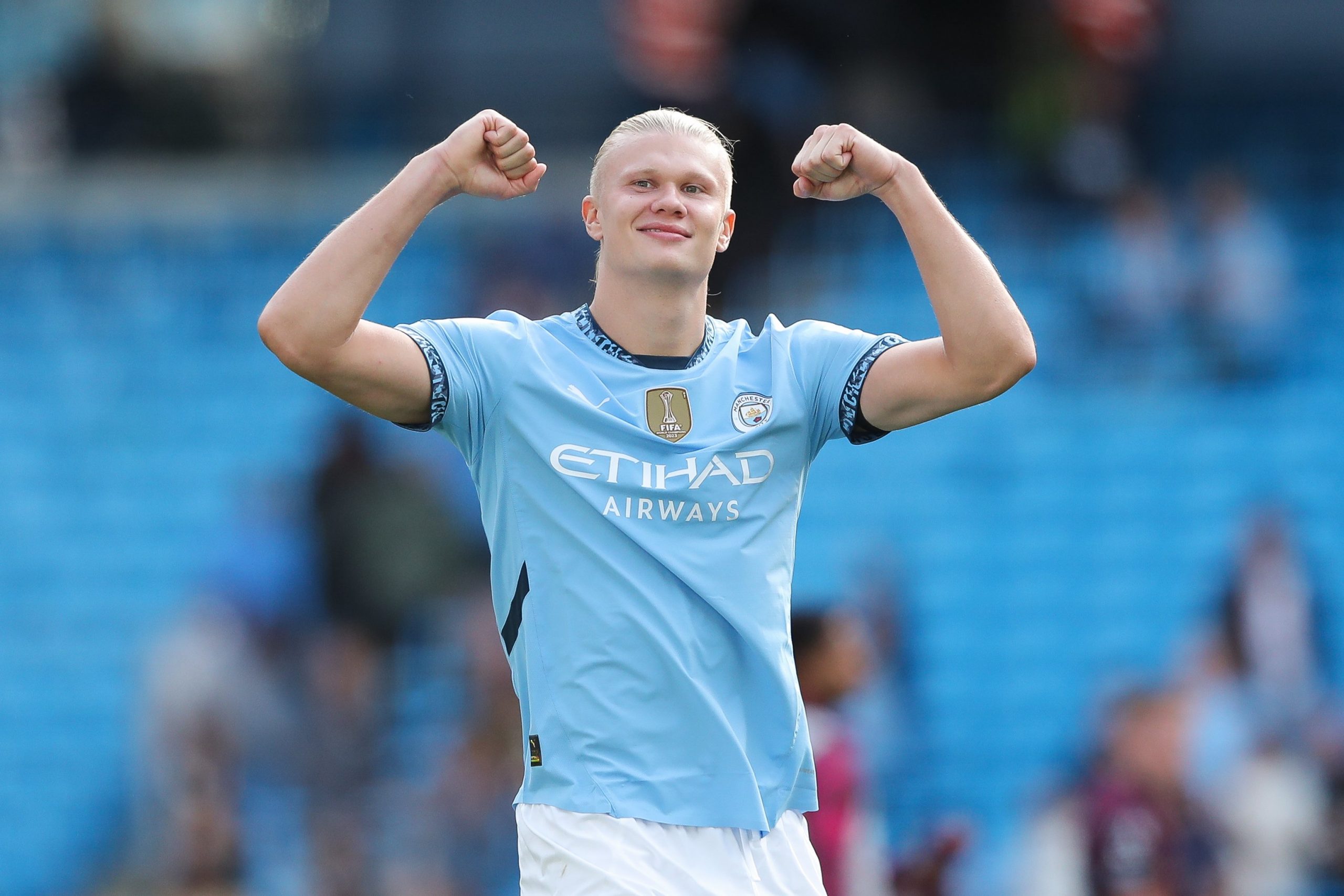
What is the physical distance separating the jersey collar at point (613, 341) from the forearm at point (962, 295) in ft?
1.49

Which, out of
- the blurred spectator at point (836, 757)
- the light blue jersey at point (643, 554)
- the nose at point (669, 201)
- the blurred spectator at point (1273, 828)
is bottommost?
the blurred spectator at point (1273, 828)

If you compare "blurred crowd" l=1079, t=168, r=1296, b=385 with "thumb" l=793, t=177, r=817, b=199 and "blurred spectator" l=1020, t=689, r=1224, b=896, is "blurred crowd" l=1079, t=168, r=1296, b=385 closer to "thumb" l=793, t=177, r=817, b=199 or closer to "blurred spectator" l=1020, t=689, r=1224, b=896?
"blurred spectator" l=1020, t=689, r=1224, b=896

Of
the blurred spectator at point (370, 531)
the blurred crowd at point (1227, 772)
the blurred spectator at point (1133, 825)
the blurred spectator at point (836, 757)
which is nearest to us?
the blurred spectator at point (836, 757)

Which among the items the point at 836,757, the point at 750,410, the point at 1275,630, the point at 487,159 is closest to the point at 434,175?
the point at 487,159

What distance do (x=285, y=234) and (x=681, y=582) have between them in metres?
10.0

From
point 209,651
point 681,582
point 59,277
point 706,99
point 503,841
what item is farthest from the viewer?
point 59,277

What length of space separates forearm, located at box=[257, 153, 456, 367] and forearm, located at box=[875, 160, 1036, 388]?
914 millimetres

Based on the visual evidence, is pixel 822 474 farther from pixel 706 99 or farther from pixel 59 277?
pixel 59 277

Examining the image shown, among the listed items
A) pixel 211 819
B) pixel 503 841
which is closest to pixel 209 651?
pixel 211 819

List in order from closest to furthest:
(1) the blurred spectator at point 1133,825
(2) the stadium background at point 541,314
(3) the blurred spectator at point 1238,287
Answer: (1) the blurred spectator at point 1133,825, (2) the stadium background at point 541,314, (3) the blurred spectator at point 1238,287

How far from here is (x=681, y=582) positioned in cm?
356

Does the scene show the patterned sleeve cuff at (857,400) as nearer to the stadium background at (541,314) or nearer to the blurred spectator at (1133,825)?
the blurred spectator at (1133,825)

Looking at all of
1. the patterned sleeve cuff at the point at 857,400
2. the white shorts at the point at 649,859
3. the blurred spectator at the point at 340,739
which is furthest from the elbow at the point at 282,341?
the blurred spectator at the point at 340,739

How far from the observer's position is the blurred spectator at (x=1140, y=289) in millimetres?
11992
